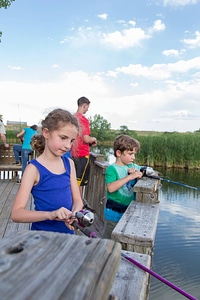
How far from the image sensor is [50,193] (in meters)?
1.86

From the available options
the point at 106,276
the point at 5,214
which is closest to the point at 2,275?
the point at 106,276

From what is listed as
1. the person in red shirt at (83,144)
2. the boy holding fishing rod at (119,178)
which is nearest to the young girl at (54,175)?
the boy holding fishing rod at (119,178)

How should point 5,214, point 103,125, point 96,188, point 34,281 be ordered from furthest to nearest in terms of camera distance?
point 103,125
point 96,188
point 5,214
point 34,281

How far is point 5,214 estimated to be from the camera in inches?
188

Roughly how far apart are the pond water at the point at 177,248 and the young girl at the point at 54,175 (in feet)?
6.54

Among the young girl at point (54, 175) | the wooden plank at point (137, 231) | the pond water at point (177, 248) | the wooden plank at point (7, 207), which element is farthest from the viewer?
the pond water at point (177, 248)

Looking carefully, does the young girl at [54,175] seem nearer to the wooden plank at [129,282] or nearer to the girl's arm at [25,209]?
the girl's arm at [25,209]

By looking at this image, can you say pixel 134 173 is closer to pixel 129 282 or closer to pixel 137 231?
pixel 137 231

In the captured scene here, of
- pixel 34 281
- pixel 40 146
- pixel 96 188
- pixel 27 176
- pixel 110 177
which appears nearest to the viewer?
pixel 34 281

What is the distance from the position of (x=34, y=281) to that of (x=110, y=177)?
208cm

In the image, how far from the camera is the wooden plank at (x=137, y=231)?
159 centimetres

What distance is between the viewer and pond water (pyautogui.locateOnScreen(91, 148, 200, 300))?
4.86 m

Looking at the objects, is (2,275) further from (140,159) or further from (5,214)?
(140,159)

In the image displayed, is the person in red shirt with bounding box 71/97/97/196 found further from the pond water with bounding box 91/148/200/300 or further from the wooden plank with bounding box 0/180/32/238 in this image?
the pond water with bounding box 91/148/200/300
